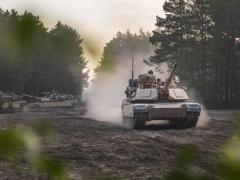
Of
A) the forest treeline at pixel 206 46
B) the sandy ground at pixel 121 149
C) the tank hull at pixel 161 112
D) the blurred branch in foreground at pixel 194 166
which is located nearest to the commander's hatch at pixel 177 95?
the tank hull at pixel 161 112

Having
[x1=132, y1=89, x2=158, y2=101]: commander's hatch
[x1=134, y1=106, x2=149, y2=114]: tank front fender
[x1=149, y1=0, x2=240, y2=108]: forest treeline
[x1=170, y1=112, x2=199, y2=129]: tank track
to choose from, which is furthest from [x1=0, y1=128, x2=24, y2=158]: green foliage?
[x1=149, y1=0, x2=240, y2=108]: forest treeline

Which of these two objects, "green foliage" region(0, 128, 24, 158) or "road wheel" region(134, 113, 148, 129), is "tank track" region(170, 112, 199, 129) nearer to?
"road wheel" region(134, 113, 148, 129)

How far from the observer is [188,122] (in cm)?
2189

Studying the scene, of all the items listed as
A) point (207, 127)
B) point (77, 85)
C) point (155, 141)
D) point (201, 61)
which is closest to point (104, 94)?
point (201, 61)

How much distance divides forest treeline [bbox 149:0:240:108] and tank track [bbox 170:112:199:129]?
16.7 meters

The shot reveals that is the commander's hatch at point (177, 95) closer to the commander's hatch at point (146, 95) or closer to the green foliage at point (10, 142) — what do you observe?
the commander's hatch at point (146, 95)

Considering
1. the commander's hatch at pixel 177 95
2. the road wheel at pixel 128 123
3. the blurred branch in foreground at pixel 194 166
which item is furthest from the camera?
the commander's hatch at pixel 177 95

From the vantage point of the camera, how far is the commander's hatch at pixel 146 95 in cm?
2173

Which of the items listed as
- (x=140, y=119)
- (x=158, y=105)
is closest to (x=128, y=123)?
Answer: (x=140, y=119)

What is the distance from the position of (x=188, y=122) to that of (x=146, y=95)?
6.85ft

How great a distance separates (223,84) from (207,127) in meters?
23.0

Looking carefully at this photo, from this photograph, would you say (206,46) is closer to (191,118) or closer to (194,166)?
(191,118)

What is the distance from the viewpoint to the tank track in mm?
21372

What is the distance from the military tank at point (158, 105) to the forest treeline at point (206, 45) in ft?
53.5
